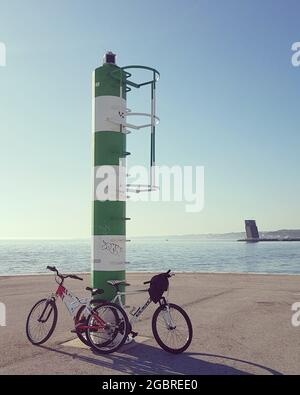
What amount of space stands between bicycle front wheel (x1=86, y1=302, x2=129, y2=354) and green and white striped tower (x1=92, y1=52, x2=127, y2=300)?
0.63 meters

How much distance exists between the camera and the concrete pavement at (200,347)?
6570mm

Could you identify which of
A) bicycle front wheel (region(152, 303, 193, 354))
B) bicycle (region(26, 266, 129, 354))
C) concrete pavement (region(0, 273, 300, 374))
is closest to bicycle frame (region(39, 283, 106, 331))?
bicycle (region(26, 266, 129, 354))

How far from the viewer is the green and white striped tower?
27.2ft

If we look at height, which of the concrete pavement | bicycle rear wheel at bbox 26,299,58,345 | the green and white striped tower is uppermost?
the green and white striped tower

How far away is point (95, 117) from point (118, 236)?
249 cm

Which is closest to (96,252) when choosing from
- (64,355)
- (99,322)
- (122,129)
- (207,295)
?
(99,322)

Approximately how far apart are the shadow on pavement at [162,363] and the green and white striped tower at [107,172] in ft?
4.23

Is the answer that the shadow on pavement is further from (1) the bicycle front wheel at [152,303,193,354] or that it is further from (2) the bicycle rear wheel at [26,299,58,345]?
(2) the bicycle rear wheel at [26,299,58,345]

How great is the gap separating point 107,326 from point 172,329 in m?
1.17

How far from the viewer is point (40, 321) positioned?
8211 mm

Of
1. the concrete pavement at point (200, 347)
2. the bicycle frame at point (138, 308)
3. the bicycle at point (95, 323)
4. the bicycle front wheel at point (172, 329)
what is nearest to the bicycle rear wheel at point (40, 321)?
the bicycle at point (95, 323)

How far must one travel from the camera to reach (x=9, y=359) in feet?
22.9
